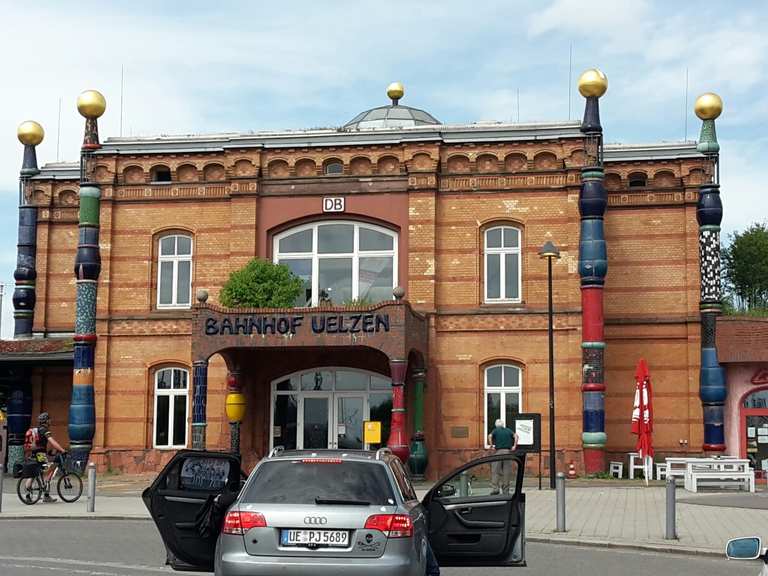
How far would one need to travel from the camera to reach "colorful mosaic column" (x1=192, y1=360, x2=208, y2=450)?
27.1 metres

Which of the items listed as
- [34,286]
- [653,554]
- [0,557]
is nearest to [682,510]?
[653,554]

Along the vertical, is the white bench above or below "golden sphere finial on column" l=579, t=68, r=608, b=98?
below

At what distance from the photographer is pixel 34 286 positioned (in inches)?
1324

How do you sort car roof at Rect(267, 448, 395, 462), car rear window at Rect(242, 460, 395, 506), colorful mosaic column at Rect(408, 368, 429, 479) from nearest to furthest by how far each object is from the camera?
car rear window at Rect(242, 460, 395, 506)
car roof at Rect(267, 448, 395, 462)
colorful mosaic column at Rect(408, 368, 429, 479)

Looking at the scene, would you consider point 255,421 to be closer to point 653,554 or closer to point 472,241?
point 472,241

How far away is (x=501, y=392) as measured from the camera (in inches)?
1153

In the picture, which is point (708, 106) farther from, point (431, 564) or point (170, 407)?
point (431, 564)

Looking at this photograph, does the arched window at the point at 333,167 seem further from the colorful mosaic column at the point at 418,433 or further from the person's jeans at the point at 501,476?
the person's jeans at the point at 501,476

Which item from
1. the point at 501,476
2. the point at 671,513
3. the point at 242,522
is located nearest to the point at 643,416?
the point at 671,513

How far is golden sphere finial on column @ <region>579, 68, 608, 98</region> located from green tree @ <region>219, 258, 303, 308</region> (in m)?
8.91

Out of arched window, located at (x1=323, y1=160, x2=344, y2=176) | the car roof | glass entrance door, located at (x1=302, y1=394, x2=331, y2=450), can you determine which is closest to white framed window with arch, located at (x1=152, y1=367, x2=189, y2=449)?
glass entrance door, located at (x1=302, y1=394, x2=331, y2=450)

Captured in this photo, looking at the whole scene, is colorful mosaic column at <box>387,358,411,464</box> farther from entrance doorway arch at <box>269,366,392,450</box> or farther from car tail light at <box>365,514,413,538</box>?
car tail light at <box>365,514,413,538</box>

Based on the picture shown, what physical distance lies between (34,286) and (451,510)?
2554 cm

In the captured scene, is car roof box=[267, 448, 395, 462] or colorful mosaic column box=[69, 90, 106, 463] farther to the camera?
colorful mosaic column box=[69, 90, 106, 463]
